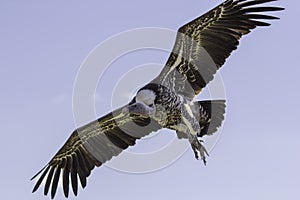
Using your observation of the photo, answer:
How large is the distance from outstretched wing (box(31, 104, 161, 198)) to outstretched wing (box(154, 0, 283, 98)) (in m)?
1.76

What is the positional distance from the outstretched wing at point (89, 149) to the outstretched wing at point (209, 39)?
1.76 m

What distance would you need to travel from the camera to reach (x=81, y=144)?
15.5 m

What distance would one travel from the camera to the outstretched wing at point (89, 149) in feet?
50.0

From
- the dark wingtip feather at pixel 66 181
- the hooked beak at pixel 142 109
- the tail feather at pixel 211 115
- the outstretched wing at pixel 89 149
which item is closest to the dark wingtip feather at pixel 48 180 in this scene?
the outstretched wing at pixel 89 149

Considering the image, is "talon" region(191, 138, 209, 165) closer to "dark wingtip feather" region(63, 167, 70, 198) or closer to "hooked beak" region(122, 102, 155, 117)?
"hooked beak" region(122, 102, 155, 117)

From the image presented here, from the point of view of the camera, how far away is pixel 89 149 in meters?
15.5

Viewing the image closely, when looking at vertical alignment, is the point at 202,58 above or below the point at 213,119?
above

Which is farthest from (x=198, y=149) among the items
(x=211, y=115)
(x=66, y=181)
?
(x=66, y=181)

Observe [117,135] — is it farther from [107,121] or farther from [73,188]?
[73,188]

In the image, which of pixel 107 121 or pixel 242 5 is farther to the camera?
pixel 107 121

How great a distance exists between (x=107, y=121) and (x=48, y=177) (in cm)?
180

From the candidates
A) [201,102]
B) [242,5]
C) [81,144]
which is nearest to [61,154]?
[81,144]

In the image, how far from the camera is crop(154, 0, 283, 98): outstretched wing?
1366cm

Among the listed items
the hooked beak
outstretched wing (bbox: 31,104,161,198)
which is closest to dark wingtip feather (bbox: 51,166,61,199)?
outstretched wing (bbox: 31,104,161,198)
